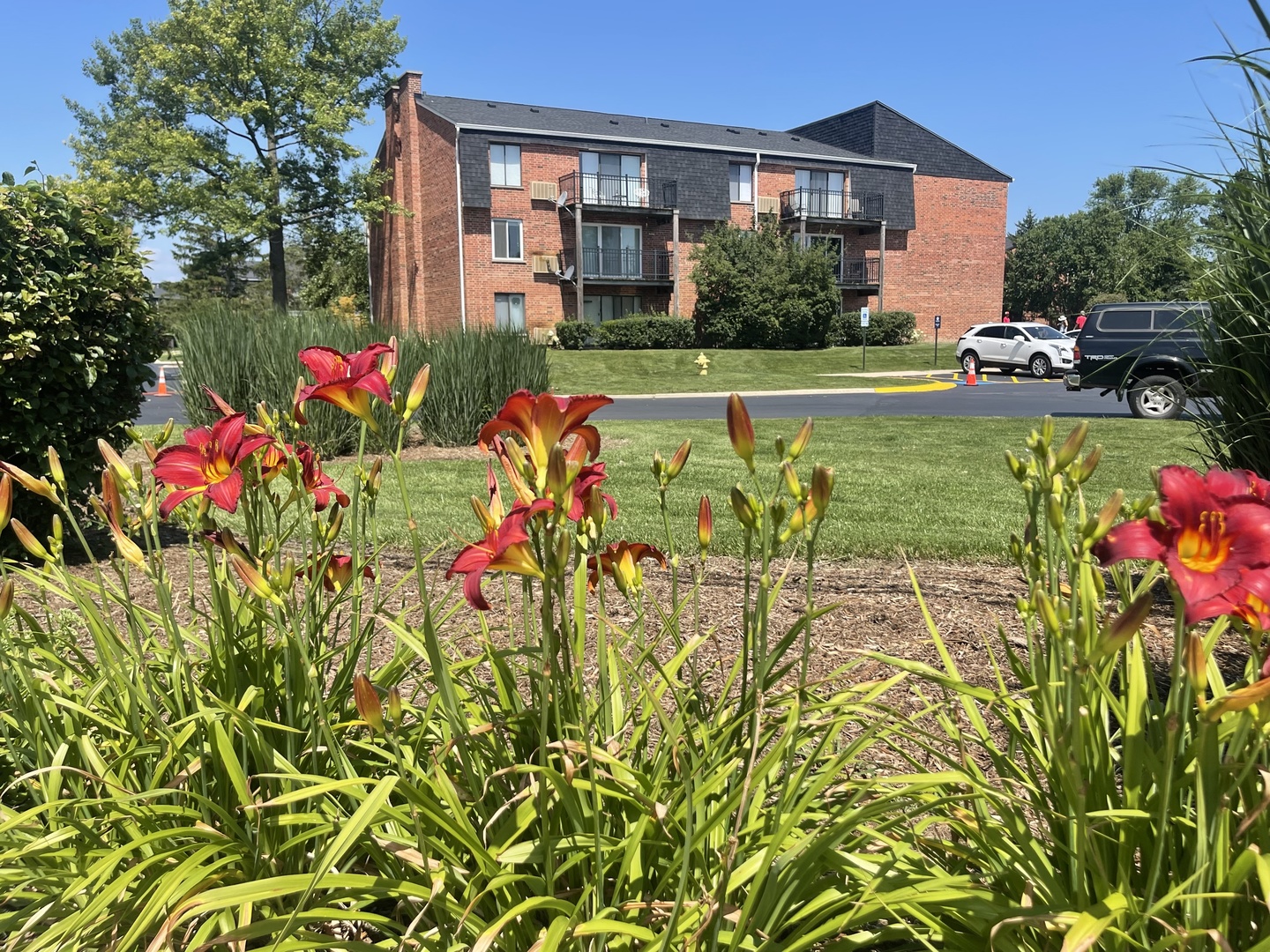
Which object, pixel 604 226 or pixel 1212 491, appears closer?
pixel 1212 491

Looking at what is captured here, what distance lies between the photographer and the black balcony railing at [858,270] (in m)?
38.3

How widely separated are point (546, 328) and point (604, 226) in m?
4.95

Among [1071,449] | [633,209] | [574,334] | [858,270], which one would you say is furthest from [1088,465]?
[858,270]

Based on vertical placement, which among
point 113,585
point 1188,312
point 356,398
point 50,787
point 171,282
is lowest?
point 113,585

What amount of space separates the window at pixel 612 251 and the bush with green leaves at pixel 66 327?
96.8ft

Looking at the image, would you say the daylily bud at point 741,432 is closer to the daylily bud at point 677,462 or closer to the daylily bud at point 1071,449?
the daylily bud at point 677,462

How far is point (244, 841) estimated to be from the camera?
1.60 m

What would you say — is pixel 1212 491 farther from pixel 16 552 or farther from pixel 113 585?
pixel 16 552

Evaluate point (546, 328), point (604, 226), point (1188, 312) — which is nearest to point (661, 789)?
point (1188, 312)

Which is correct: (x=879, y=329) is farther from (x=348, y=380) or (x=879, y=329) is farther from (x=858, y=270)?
(x=348, y=380)

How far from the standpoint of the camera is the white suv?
2600 cm

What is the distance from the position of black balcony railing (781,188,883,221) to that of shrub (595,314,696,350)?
7.89m

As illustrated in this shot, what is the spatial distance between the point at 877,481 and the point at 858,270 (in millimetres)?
32726

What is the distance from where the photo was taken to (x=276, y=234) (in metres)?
34.3
